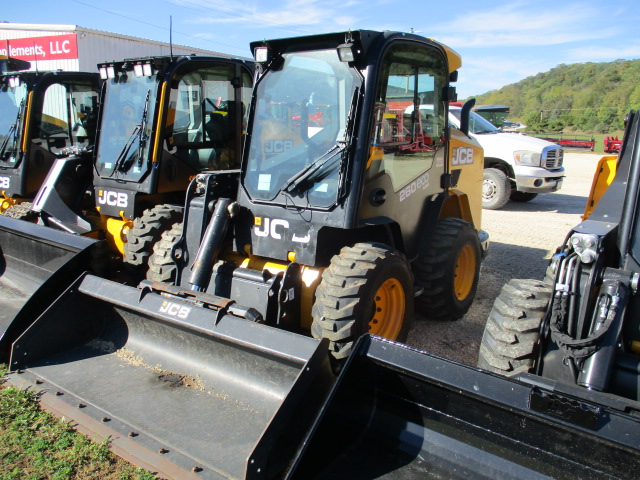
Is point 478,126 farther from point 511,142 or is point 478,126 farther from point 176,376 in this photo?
point 176,376

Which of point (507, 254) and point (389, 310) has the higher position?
point (389, 310)

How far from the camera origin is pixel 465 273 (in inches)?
210

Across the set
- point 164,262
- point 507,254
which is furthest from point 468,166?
point 164,262

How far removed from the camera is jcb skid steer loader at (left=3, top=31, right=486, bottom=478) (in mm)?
3051

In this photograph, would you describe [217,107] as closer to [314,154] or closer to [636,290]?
[314,154]

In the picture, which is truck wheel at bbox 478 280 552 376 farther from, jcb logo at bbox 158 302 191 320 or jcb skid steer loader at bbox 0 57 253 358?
jcb skid steer loader at bbox 0 57 253 358

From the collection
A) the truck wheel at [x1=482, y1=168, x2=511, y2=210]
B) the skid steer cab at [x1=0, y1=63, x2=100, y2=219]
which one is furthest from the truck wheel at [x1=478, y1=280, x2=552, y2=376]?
the truck wheel at [x1=482, y1=168, x2=511, y2=210]

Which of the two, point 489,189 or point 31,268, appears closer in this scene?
point 31,268

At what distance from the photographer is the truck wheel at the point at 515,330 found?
9.18 ft

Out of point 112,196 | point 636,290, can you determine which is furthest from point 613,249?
point 112,196

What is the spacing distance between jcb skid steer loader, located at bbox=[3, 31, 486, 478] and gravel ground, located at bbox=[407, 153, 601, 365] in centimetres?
49

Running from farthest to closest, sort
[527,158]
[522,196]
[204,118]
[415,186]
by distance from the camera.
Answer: [522,196] < [527,158] < [204,118] < [415,186]

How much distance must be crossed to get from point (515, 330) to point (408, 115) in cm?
215

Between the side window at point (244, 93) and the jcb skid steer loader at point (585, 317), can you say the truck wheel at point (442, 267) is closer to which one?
the jcb skid steer loader at point (585, 317)
